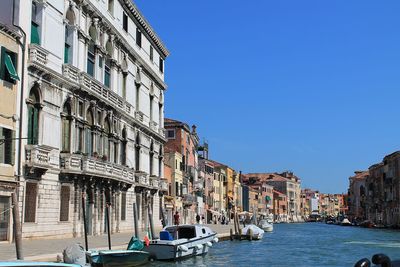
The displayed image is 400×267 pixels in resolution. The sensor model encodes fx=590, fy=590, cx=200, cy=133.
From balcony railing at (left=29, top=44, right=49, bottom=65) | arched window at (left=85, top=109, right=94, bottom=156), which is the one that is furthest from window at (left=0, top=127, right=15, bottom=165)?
arched window at (left=85, top=109, right=94, bottom=156)

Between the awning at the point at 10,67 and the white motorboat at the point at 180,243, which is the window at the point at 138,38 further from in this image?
the awning at the point at 10,67

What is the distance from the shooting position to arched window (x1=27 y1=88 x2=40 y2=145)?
70.8ft

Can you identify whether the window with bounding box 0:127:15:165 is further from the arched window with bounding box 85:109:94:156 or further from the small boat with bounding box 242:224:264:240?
the small boat with bounding box 242:224:264:240

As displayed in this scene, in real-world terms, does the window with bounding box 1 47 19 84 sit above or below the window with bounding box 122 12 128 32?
below

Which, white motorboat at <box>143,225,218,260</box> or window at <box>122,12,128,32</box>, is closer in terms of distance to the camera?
white motorboat at <box>143,225,218,260</box>

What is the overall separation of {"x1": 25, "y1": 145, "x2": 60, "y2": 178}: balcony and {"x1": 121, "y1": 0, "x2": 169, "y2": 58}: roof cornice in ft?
44.6

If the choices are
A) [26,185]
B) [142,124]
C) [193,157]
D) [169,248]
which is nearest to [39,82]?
[26,185]

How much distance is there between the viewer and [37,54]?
71.4 ft

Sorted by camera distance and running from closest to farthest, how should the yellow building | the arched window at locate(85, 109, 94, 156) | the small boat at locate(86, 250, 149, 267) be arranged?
1. the small boat at locate(86, 250, 149, 267)
2. the yellow building
3. the arched window at locate(85, 109, 94, 156)

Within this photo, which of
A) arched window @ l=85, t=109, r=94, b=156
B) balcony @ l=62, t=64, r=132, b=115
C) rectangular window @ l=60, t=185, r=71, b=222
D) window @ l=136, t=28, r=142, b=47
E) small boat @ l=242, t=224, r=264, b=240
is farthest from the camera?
small boat @ l=242, t=224, r=264, b=240

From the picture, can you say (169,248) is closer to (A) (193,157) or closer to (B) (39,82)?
(B) (39,82)

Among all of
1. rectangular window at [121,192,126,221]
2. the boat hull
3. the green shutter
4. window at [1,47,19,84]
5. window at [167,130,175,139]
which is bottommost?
the boat hull

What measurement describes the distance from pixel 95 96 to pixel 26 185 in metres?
7.29

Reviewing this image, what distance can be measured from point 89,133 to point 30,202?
638 cm
